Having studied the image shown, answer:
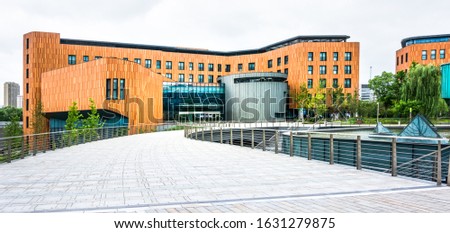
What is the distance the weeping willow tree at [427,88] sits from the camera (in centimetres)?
4378

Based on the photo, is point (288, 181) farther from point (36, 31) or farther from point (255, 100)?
point (36, 31)

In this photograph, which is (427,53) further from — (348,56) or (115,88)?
(115,88)

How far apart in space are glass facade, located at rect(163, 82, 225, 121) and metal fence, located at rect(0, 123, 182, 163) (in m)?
21.7

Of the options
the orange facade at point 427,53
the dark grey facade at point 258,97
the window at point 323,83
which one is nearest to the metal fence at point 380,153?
the window at point 323,83

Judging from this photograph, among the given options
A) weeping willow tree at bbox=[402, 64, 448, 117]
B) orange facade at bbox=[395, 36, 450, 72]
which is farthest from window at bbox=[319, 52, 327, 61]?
orange facade at bbox=[395, 36, 450, 72]

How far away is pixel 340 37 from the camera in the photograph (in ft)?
211

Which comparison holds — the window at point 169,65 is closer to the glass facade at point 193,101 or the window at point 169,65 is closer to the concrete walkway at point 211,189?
the glass facade at point 193,101

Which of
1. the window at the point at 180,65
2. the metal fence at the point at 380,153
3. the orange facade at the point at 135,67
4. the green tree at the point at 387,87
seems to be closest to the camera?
the metal fence at the point at 380,153

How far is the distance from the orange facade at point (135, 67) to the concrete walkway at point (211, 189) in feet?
103

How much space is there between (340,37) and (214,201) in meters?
63.7

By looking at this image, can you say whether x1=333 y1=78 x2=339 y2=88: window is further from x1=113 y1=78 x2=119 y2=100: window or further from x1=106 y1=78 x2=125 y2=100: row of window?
x1=113 y1=78 x2=119 y2=100: window

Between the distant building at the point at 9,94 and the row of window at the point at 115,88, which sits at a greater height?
the distant building at the point at 9,94

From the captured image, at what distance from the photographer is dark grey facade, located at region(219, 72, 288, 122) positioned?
63.1m

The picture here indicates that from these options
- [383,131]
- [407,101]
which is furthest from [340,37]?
[383,131]
